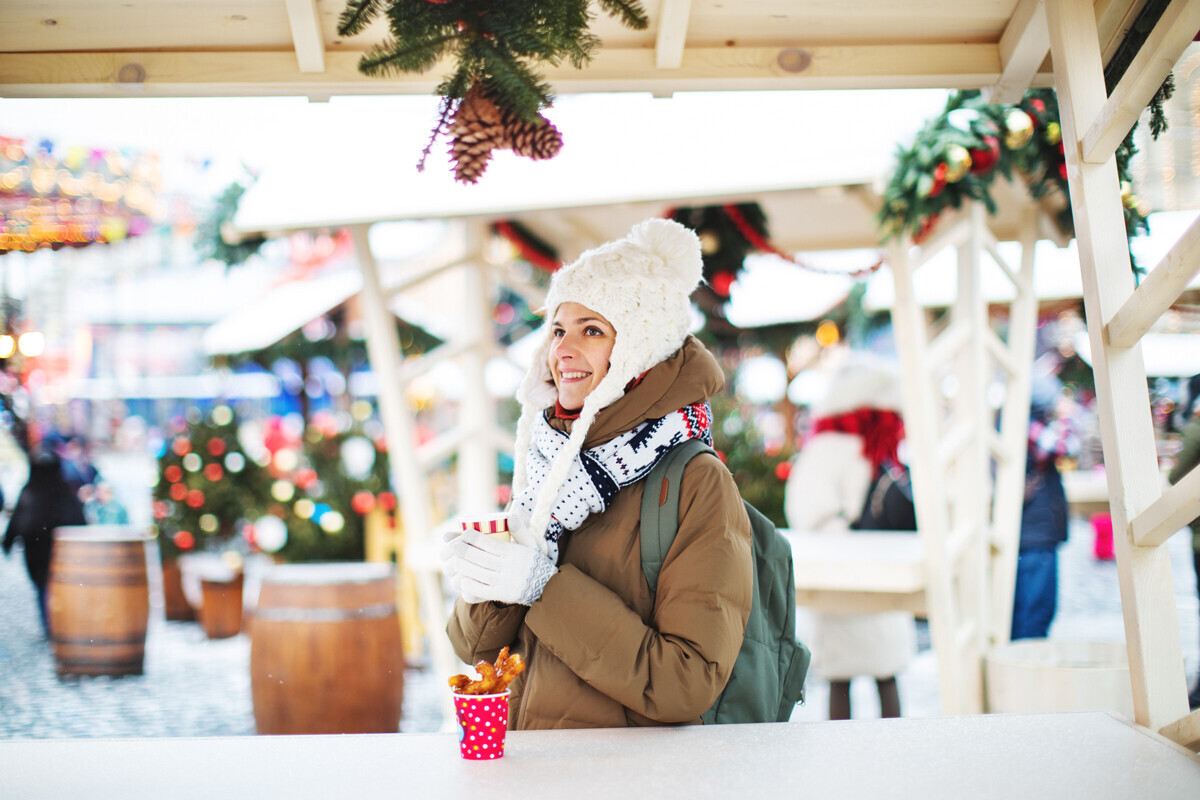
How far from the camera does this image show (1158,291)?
4.48 ft

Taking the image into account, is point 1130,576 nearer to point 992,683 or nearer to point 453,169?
point 453,169

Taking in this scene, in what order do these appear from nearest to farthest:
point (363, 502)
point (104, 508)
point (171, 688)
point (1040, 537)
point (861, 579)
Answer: point (861, 579) → point (171, 688) → point (1040, 537) → point (104, 508) → point (363, 502)

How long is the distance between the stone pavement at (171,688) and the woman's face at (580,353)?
238cm

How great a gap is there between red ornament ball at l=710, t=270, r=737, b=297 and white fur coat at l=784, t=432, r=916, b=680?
0.79m

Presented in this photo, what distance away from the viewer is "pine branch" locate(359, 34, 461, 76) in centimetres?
150

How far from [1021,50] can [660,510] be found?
1.09 metres

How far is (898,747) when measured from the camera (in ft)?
4.43

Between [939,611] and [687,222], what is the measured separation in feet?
6.32

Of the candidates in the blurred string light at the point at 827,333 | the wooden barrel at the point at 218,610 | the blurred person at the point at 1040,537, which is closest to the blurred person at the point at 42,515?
the wooden barrel at the point at 218,610

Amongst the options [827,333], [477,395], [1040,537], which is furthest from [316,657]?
[827,333]

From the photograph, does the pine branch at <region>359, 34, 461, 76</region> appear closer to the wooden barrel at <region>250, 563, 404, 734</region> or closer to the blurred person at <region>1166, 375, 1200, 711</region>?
the wooden barrel at <region>250, 563, 404, 734</region>

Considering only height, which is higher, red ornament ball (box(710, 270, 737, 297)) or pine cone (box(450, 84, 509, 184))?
red ornament ball (box(710, 270, 737, 297))

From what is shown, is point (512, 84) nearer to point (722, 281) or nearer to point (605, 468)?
point (605, 468)

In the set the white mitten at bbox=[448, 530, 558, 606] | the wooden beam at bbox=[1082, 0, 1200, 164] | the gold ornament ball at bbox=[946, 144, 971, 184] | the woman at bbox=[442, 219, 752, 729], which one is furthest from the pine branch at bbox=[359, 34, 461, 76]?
the gold ornament ball at bbox=[946, 144, 971, 184]
